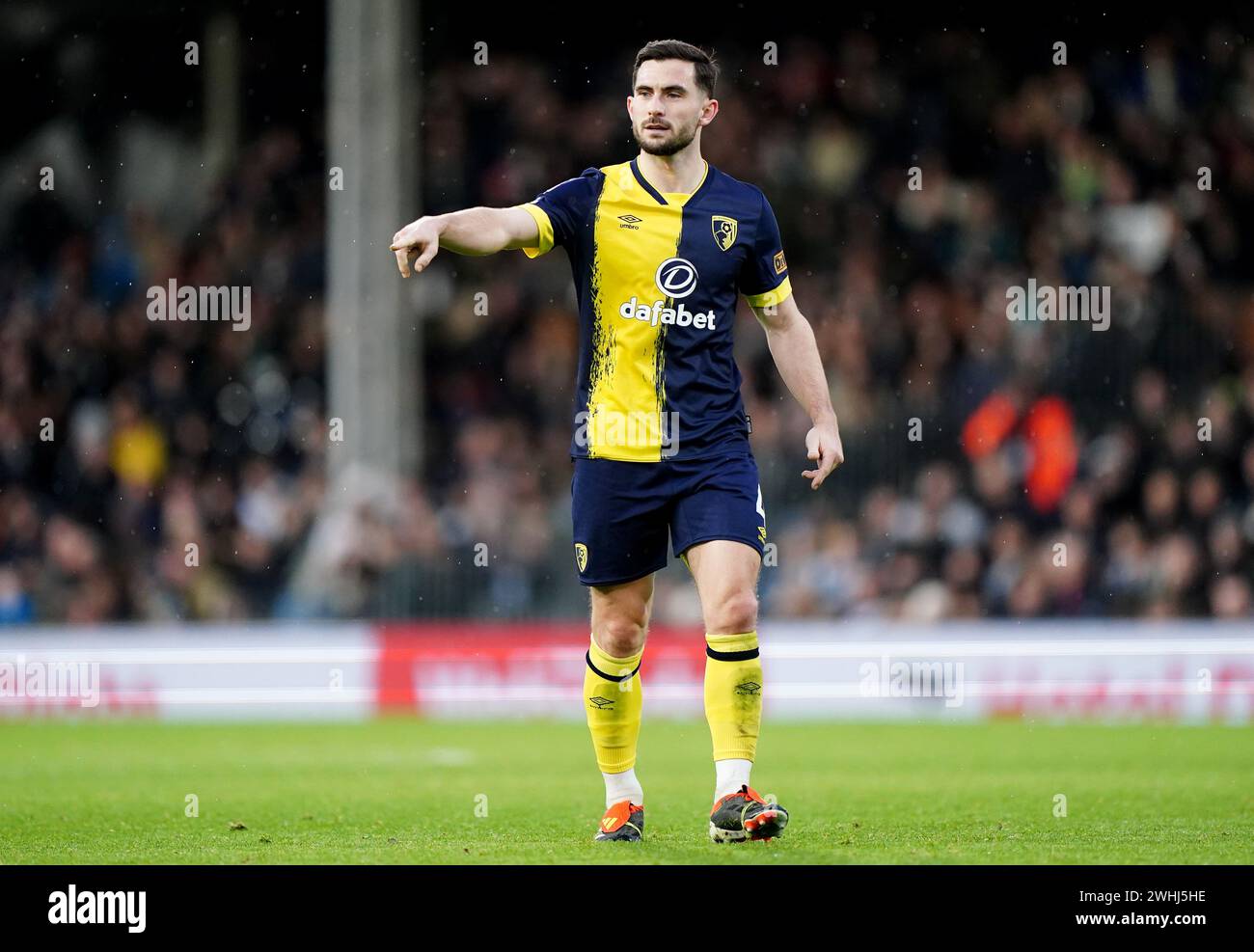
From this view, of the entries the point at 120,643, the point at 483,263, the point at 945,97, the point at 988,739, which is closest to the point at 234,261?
the point at 483,263

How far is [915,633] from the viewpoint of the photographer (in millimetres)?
14711

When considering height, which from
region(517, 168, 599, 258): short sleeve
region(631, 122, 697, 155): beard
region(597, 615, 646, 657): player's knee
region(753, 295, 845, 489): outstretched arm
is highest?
region(631, 122, 697, 155): beard

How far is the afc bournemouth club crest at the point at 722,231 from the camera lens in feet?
22.1

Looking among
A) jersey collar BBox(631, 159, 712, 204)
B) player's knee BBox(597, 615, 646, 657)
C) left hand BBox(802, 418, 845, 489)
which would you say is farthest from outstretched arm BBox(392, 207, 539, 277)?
player's knee BBox(597, 615, 646, 657)

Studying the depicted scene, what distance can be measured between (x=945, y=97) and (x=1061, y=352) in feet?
13.3

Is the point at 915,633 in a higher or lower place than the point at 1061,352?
lower

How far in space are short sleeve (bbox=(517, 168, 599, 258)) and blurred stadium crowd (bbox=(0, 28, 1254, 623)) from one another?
8.75 metres

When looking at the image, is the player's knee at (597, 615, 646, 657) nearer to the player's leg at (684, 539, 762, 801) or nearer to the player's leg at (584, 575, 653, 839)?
the player's leg at (584, 575, 653, 839)

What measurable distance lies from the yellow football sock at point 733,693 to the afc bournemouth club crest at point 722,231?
1415 millimetres

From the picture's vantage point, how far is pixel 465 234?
20.6ft

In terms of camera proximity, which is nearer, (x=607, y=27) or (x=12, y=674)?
(x=12, y=674)

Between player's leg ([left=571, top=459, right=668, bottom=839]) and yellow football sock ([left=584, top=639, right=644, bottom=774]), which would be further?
yellow football sock ([left=584, top=639, right=644, bottom=774])

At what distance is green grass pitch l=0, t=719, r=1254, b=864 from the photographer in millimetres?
6449

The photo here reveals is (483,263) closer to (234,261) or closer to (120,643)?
(234,261)
